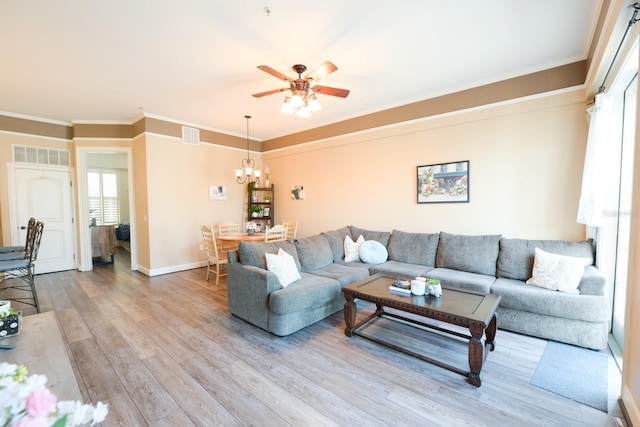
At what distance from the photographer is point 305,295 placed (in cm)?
278

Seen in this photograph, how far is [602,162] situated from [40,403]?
398 centimetres

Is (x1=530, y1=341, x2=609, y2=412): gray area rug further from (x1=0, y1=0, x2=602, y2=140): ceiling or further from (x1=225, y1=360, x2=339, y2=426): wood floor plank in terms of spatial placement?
(x1=0, y1=0, x2=602, y2=140): ceiling

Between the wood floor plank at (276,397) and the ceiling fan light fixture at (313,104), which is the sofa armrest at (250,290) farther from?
the ceiling fan light fixture at (313,104)

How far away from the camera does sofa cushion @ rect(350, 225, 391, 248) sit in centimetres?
432

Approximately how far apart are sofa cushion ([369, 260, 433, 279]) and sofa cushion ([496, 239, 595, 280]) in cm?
84

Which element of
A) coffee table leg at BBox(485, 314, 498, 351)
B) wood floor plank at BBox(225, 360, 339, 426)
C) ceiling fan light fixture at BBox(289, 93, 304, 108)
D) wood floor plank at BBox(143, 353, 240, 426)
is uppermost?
ceiling fan light fixture at BBox(289, 93, 304, 108)

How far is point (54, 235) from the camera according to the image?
5.17 metres

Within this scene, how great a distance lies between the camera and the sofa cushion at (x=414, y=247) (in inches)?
150

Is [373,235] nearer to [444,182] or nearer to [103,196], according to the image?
[444,182]

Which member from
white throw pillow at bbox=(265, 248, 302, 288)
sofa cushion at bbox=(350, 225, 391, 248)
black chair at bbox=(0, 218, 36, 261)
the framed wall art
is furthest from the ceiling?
white throw pillow at bbox=(265, 248, 302, 288)

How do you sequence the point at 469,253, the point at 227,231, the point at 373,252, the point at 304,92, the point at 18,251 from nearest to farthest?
the point at 304,92 → the point at 469,253 → the point at 18,251 → the point at 373,252 → the point at 227,231

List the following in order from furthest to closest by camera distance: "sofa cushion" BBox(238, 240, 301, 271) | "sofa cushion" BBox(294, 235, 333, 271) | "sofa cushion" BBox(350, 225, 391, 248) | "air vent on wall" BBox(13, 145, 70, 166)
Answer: "air vent on wall" BBox(13, 145, 70, 166) < "sofa cushion" BBox(350, 225, 391, 248) < "sofa cushion" BBox(294, 235, 333, 271) < "sofa cushion" BBox(238, 240, 301, 271)

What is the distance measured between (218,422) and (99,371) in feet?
4.09

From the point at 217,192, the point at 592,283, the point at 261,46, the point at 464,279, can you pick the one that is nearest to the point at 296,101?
the point at 261,46
